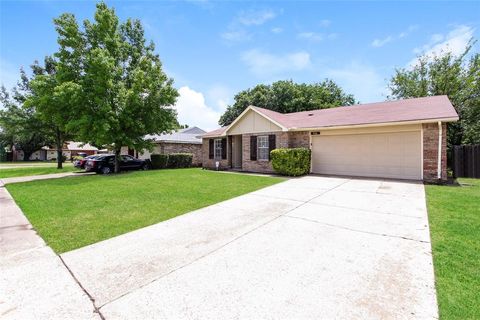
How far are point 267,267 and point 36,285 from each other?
2.94 meters

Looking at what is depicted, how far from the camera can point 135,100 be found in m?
15.5

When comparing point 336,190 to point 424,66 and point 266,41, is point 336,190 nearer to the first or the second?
point 266,41

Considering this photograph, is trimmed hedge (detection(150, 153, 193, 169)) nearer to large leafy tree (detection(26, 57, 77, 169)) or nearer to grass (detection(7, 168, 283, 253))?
large leafy tree (detection(26, 57, 77, 169))

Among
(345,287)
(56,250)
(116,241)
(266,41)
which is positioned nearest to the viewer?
(345,287)

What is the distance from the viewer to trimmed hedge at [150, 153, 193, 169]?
21.3 metres

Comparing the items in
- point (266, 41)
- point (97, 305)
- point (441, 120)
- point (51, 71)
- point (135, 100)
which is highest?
point (51, 71)

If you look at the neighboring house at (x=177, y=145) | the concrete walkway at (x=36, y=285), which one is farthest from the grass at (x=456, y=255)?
the neighboring house at (x=177, y=145)

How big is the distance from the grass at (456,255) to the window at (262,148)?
9.44m

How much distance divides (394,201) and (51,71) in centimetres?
2929

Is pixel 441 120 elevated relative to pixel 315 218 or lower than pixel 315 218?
elevated

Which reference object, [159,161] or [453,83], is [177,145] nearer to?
[159,161]

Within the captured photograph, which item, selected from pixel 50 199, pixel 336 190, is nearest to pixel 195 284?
pixel 336 190

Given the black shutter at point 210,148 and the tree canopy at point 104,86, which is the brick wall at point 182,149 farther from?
the black shutter at point 210,148

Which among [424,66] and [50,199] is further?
[424,66]
